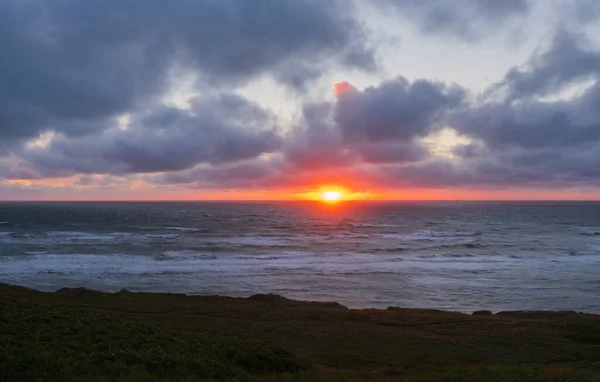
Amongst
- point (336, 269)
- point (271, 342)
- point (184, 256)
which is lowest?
point (336, 269)

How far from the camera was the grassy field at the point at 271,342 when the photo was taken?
11422 millimetres

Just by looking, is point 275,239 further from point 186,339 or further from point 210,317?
point 186,339

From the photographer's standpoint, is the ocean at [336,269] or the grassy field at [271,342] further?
the ocean at [336,269]

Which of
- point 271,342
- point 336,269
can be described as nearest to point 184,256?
point 336,269

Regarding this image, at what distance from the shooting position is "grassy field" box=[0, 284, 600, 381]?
1142 centimetres

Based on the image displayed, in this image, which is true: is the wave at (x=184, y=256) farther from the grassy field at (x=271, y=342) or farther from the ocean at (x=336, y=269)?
the grassy field at (x=271, y=342)

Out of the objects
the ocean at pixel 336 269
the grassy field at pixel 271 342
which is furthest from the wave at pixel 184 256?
the grassy field at pixel 271 342

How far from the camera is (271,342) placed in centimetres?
1908

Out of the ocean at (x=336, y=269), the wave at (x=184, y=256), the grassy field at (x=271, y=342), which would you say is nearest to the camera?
the grassy field at (x=271, y=342)

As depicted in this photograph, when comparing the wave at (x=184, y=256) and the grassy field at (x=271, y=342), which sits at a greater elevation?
the grassy field at (x=271, y=342)

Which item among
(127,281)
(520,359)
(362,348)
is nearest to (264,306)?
(362,348)

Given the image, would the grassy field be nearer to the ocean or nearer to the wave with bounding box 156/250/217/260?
the ocean

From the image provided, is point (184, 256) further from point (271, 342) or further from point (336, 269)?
point (271, 342)

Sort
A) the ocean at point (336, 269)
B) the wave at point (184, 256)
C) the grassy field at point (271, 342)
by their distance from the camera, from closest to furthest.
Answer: the grassy field at point (271, 342), the ocean at point (336, 269), the wave at point (184, 256)
